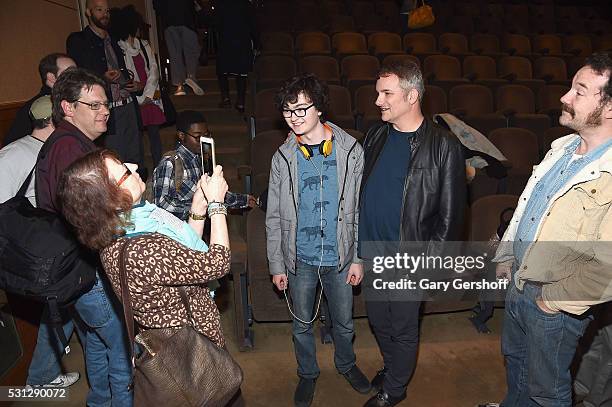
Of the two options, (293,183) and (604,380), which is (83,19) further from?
(604,380)

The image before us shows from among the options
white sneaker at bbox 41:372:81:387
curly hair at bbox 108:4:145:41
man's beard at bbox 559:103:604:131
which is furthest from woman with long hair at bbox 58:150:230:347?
curly hair at bbox 108:4:145:41

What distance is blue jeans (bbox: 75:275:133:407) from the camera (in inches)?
68.7

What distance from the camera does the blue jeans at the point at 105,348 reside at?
1.75m

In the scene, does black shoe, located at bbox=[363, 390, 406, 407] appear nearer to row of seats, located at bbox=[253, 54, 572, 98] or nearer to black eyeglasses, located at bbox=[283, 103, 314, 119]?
black eyeglasses, located at bbox=[283, 103, 314, 119]

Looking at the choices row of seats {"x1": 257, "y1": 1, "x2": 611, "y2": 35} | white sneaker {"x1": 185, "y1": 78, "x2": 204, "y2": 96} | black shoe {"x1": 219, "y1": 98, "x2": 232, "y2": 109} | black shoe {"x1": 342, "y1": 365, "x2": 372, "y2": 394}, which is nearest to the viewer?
black shoe {"x1": 342, "y1": 365, "x2": 372, "y2": 394}

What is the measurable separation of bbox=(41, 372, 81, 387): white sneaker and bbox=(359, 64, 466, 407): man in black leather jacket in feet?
5.09

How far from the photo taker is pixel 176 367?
130 centimetres

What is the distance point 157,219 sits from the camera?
1.38 meters

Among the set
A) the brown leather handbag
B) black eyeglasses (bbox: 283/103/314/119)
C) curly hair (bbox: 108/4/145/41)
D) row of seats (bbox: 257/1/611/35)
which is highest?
row of seats (bbox: 257/1/611/35)

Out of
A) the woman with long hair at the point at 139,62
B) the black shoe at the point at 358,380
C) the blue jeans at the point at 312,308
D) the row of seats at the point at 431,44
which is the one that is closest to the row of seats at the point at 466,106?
the woman with long hair at the point at 139,62

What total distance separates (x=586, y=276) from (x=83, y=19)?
4623 millimetres

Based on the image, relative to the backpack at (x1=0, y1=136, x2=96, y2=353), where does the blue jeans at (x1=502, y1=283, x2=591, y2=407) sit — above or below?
below

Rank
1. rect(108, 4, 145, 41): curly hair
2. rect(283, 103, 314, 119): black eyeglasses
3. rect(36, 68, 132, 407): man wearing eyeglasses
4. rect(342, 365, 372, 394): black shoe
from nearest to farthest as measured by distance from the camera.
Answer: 1. rect(36, 68, 132, 407): man wearing eyeglasses
2. rect(283, 103, 314, 119): black eyeglasses
3. rect(342, 365, 372, 394): black shoe
4. rect(108, 4, 145, 41): curly hair

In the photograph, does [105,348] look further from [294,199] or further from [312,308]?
[294,199]
